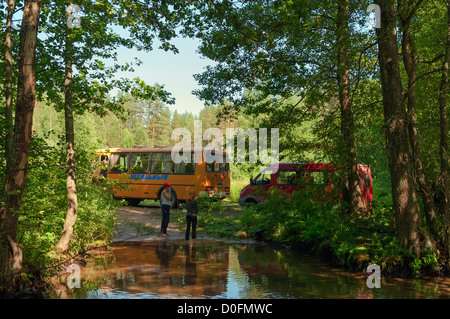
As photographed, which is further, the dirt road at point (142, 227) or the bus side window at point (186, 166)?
the bus side window at point (186, 166)

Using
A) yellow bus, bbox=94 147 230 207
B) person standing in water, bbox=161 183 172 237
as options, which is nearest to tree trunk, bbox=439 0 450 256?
person standing in water, bbox=161 183 172 237

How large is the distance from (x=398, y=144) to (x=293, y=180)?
14.4ft

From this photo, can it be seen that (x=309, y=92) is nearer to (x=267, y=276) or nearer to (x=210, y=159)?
(x=267, y=276)

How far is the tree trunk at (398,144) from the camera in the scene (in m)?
9.07

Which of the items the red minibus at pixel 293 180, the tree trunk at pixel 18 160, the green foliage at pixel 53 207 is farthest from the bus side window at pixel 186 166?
the tree trunk at pixel 18 160

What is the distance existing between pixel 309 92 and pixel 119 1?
6.29 meters

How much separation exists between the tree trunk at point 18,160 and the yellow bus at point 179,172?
14.4m

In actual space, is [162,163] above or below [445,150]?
below

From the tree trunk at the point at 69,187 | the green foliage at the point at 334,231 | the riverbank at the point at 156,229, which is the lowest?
the riverbank at the point at 156,229

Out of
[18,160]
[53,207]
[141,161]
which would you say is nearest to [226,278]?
[53,207]

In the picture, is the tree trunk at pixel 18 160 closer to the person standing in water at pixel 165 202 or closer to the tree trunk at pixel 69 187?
the tree trunk at pixel 69 187

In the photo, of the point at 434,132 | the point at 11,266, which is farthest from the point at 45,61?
the point at 434,132

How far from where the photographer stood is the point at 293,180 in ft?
42.9

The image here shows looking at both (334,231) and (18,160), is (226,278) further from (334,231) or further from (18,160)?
(18,160)
